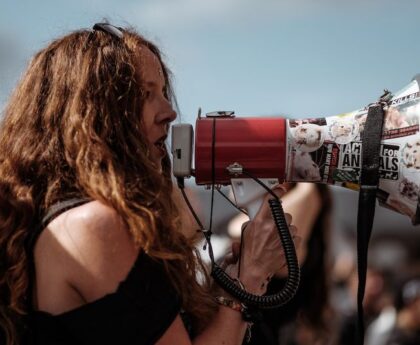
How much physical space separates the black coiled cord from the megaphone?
0.28ft

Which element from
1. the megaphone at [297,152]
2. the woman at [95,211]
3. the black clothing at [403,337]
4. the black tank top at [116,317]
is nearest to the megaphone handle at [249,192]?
the megaphone at [297,152]

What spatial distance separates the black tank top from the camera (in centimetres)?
174

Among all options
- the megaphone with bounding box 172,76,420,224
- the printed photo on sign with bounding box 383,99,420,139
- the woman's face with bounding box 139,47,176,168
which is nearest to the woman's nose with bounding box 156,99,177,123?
the woman's face with bounding box 139,47,176,168

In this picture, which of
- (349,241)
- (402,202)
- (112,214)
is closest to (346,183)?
(402,202)

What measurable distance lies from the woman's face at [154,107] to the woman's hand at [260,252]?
1.16 ft

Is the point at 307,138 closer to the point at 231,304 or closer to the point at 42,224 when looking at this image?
the point at 231,304

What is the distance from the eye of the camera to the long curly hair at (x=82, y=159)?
70.6 inches

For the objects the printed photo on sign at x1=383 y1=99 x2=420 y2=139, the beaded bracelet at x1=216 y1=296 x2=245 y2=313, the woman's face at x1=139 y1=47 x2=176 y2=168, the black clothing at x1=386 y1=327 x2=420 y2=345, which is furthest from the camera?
the black clothing at x1=386 y1=327 x2=420 y2=345

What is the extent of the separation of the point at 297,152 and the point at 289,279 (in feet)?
1.17

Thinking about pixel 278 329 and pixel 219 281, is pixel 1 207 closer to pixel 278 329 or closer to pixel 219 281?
pixel 219 281

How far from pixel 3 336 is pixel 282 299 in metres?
0.79

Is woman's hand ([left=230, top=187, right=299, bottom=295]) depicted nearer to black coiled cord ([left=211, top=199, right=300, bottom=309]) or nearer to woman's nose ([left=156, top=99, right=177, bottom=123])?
black coiled cord ([left=211, top=199, right=300, bottom=309])

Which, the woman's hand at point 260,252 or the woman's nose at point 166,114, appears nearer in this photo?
the woman's nose at point 166,114

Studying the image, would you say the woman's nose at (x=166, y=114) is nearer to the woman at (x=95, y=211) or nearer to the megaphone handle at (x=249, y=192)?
the woman at (x=95, y=211)
